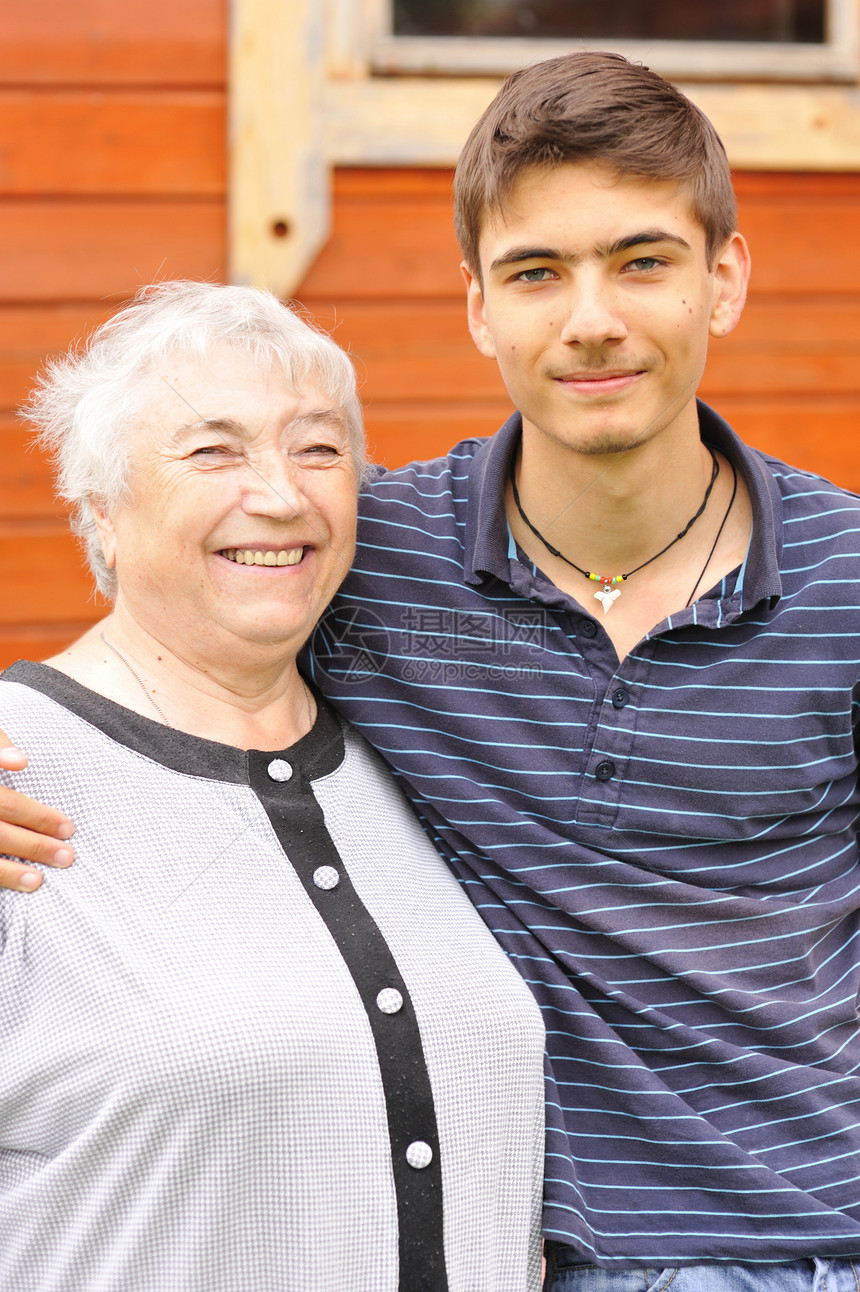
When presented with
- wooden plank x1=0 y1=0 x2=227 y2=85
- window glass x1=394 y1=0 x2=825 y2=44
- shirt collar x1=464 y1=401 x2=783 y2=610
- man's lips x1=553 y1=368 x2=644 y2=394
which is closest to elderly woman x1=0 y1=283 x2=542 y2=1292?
shirt collar x1=464 y1=401 x2=783 y2=610

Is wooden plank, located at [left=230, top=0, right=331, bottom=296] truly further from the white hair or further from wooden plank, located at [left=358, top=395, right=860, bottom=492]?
the white hair

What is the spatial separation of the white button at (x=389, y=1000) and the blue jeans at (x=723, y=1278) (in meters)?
0.41

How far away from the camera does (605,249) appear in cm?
150

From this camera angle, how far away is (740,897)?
1.54 metres

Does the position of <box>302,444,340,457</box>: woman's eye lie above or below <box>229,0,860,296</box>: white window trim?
below

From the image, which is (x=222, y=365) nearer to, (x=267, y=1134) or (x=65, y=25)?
(x=267, y=1134)

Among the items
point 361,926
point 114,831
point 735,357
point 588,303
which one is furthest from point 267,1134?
point 735,357

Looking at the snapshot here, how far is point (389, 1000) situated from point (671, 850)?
432mm

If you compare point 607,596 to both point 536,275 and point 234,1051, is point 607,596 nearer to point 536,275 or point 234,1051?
point 536,275

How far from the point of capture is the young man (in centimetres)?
148

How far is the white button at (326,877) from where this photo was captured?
56.2 inches

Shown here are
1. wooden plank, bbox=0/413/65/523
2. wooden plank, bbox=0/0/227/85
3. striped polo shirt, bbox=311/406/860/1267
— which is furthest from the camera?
wooden plank, bbox=0/413/65/523

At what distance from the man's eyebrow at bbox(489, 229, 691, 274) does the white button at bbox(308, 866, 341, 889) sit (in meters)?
0.83

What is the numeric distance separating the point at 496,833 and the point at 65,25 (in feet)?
6.92
